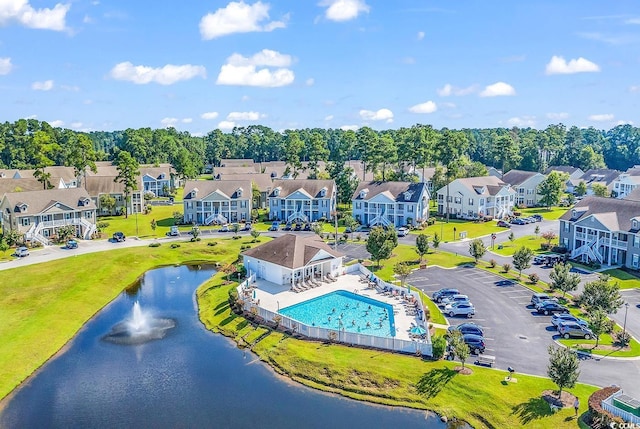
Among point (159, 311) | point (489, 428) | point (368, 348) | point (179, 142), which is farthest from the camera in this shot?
point (179, 142)

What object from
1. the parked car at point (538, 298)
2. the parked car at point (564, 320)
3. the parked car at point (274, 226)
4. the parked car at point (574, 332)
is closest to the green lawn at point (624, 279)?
the parked car at point (538, 298)

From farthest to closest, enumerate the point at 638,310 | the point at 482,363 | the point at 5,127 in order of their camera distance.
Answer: the point at 5,127
the point at 638,310
the point at 482,363

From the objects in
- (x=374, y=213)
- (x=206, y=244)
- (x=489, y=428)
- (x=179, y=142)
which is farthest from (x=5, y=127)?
(x=489, y=428)

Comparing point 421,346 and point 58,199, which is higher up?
point 58,199

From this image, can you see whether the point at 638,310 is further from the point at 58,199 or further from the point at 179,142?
the point at 179,142

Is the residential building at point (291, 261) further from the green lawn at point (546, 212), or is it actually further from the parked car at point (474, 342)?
the green lawn at point (546, 212)

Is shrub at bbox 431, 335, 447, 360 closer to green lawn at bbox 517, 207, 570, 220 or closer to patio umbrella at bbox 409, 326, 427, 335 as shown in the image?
patio umbrella at bbox 409, 326, 427, 335

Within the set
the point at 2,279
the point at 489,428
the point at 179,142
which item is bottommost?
the point at 489,428
